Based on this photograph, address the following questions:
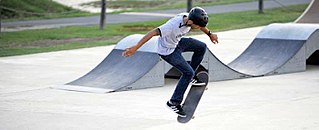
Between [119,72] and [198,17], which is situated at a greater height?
[198,17]

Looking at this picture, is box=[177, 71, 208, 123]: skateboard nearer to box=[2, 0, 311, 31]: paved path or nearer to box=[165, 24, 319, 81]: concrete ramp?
box=[165, 24, 319, 81]: concrete ramp

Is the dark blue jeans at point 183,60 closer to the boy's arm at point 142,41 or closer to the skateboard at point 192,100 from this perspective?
the skateboard at point 192,100

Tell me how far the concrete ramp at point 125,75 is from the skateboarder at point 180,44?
3.51 metres

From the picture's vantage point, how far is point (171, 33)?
360 inches

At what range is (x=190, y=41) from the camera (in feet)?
30.7

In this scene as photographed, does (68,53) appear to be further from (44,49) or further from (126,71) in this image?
(126,71)

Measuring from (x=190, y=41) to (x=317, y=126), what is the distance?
193cm

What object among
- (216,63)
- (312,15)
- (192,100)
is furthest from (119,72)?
(312,15)

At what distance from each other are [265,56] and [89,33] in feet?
28.9

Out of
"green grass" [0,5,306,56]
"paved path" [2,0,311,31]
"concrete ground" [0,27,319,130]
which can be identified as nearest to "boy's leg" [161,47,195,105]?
"concrete ground" [0,27,319,130]

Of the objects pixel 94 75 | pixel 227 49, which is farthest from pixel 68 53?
pixel 94 75

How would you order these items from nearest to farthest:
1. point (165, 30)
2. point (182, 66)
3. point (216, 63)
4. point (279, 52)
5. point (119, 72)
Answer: point (165, 30) < point (182, 66) < point (119, 72) < point (216, 63) < point (279, 52)

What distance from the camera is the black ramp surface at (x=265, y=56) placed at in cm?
1526

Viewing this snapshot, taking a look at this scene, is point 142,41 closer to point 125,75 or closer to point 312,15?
point 125,75
